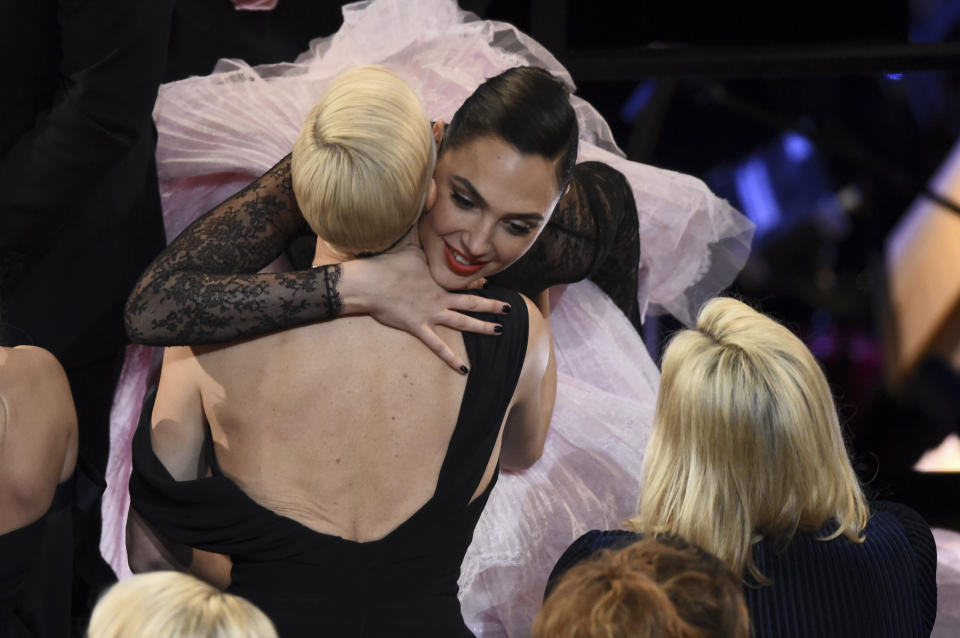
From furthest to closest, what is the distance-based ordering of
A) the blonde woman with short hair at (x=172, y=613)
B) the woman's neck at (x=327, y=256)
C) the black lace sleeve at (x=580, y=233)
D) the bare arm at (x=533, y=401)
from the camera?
the black lace sleeve at (x=580, y=233), the bare arm at (x=533, y=401), the woman's neck at (x=327, y=256), the blonde woman with short hair at (x=172, y=613)

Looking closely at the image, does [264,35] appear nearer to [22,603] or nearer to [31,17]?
[31,17]

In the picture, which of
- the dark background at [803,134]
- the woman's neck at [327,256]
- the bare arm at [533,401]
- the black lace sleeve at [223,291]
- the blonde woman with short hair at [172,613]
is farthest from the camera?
the dark background at [803,134]

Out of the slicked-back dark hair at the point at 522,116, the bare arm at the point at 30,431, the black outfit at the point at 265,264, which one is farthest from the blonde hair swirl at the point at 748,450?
the bare arm at the point at 30,431

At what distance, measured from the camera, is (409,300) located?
6.04 ft

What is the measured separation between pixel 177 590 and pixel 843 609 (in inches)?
37.4

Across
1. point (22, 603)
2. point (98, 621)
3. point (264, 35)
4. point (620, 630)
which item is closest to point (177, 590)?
point (98, 621)

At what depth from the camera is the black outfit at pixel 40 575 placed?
1843 mm

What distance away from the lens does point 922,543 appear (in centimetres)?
182

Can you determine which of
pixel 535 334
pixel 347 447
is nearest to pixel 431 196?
pixel 535 334

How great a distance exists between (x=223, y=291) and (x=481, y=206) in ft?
1.42

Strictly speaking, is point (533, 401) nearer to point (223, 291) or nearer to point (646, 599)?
point (223, 291)

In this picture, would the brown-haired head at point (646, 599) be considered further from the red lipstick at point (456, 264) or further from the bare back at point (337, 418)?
the red lipstick at point (456, 264)

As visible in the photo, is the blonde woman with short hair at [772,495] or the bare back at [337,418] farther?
the bare back at [337,418]

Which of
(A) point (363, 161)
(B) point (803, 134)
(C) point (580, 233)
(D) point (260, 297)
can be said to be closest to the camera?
(A) point (363, 161)
